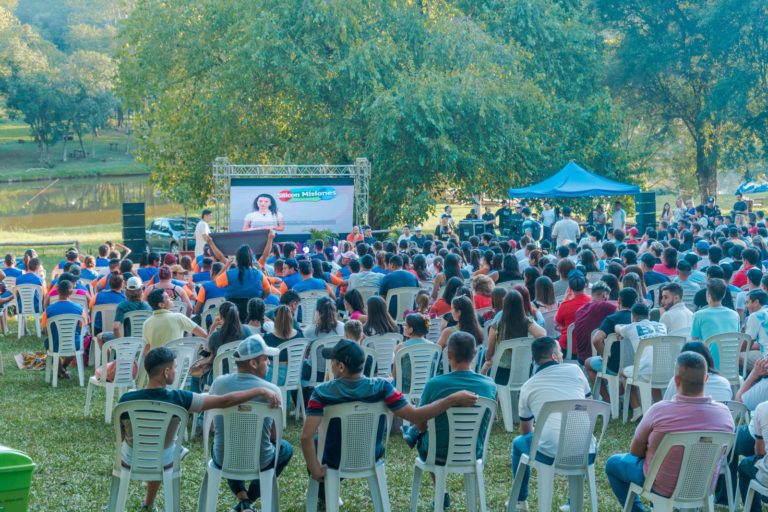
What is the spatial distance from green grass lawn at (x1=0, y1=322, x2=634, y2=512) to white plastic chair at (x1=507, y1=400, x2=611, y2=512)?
653mm

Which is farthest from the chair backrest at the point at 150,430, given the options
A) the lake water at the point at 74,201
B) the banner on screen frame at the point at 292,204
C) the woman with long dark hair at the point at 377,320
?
the lake water at the point at 74,201

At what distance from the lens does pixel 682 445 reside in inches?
194

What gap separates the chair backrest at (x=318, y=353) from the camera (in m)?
8.30

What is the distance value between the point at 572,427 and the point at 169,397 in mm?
2325

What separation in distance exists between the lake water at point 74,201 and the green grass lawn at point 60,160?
1.13 m

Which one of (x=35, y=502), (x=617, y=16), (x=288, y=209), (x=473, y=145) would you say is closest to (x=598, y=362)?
(x=35, y=502)

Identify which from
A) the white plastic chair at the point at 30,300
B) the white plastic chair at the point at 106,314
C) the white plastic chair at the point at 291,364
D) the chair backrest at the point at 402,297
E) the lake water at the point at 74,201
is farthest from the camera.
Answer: the lake water at the point at 74,201

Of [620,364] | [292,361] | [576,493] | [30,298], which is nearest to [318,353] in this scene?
[292,361]

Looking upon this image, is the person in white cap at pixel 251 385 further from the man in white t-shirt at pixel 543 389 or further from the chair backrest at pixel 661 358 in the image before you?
the chair backrest at pixel 661 358

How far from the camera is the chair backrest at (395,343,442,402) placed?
25.1 feet

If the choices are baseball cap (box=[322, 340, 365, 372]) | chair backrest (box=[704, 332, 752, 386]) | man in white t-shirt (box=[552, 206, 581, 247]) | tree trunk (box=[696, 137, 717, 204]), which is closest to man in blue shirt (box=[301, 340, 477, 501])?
baseball cap (box=[322, 340, 365, 372])

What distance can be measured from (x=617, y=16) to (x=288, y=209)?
1808 centimetres

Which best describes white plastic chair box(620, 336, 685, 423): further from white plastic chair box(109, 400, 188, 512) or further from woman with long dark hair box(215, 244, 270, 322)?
woman with long dark hair box(215, 244, 270, 322)

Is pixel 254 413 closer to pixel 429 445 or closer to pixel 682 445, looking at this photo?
pixel 429 445
